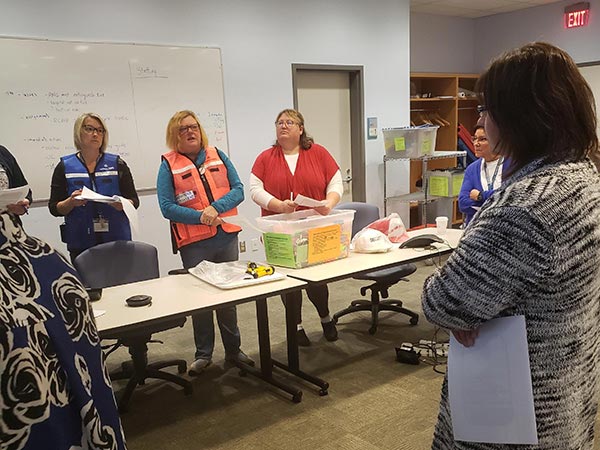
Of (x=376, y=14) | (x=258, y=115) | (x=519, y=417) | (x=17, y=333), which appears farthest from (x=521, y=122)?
(x=376, y=14)

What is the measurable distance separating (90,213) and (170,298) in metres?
1.07

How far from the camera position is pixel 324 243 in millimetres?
2725

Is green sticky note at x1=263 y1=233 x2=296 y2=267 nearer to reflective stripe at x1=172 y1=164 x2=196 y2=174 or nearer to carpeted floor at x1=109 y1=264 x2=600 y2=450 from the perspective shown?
reflective stripe at x1=172 y1=164 x2=196 y2=174

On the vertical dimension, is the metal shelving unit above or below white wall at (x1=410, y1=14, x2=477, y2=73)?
below

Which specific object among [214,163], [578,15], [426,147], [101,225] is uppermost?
[578,15]

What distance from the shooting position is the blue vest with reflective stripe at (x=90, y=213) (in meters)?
3.09

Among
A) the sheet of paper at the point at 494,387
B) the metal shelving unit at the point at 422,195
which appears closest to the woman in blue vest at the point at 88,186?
the sheet of paper at the point at 494,387

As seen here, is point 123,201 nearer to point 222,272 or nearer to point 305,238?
point 222,272

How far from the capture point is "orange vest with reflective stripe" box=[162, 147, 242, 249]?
291 cm

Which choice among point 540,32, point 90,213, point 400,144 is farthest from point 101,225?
point 540,32

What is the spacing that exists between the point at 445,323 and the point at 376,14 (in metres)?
4.97

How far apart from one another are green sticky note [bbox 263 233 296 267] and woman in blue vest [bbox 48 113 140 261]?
955 millimetres

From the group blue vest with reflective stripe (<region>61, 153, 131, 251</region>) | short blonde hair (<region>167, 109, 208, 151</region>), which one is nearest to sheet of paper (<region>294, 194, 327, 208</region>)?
short blonde hair (<region>167, 109, 208, 151</region>)

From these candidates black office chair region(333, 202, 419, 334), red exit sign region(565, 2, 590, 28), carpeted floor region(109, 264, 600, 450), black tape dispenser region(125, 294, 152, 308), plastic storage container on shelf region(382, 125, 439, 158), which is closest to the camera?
black tape dispenser region(125, 294, 152, 308)
